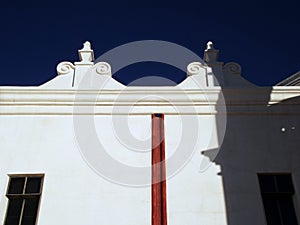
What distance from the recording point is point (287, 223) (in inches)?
372

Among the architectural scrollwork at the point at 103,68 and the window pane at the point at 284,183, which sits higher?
the architectural scrollwork at the point at 103,68

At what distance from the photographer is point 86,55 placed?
40.5ft

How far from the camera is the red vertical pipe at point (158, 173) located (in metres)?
9.44

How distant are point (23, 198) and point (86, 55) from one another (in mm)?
4789

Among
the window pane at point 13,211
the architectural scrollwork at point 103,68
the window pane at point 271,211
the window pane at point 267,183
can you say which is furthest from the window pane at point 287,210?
the window pane at point 13,211

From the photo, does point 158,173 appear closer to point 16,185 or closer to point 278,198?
point 278,198

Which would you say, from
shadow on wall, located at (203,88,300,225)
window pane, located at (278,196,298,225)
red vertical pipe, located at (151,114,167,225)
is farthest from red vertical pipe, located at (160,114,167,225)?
window pane, located at (278,196,298,225)

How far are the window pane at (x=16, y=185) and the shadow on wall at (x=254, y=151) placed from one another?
4761 mm

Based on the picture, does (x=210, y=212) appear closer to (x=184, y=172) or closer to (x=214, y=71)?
(x=184, y=172)

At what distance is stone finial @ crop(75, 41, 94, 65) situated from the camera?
39.7 feet

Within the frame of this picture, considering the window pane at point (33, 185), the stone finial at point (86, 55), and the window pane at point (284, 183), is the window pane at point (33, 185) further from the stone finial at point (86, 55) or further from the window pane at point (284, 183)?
the window pane at point (284, 183)

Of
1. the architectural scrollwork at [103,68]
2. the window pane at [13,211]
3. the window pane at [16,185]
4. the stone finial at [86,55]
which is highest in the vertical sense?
the stone finial at [86,55]

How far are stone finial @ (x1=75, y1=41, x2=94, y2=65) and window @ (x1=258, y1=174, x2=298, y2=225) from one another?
19.8 ft

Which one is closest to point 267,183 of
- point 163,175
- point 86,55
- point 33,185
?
point 163,175
